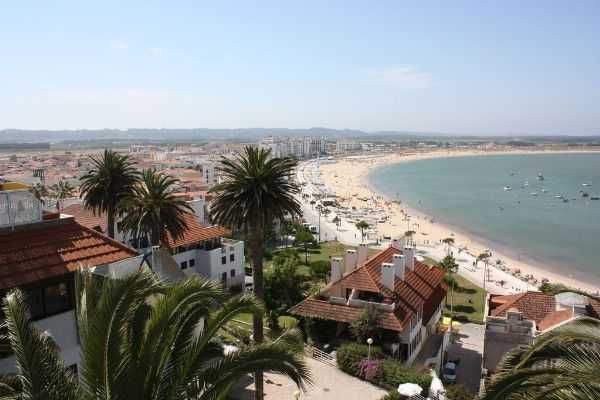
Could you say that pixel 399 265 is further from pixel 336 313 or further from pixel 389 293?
pixel 336 313

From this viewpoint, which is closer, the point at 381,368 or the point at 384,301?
the point at 381,368

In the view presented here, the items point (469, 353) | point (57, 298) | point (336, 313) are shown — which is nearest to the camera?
point (57, 298)

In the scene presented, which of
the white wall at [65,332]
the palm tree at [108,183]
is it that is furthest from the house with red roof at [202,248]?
the white wall at [65,332]

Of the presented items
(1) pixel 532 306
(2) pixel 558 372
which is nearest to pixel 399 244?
(1) pixel 532 306

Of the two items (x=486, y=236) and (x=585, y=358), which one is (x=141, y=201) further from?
(x=486, y=236)

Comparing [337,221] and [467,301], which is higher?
[467,301]

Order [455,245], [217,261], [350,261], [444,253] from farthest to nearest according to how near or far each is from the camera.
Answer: [455,245]
[444,253]
[217,261]
[350,261]

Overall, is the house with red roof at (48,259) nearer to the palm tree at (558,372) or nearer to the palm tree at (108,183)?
the palm tree at (558,372)

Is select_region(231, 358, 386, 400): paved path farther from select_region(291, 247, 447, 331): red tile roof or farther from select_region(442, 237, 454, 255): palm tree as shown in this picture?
select_region(442, 237, 454, 255): palm tree
